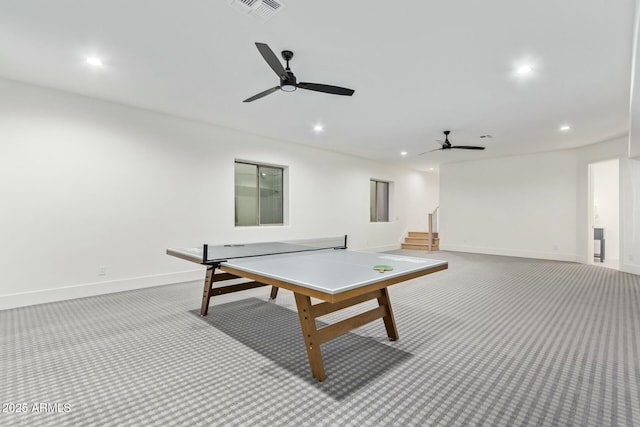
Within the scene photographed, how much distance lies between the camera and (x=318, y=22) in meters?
2.40

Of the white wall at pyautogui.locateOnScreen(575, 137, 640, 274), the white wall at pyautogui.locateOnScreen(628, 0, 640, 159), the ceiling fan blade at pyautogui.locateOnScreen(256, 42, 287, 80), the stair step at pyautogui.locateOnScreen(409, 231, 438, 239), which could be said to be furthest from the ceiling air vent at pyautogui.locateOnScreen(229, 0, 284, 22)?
the stair step at pyautogui.locateOnScreen(409, 231, 438, 239)

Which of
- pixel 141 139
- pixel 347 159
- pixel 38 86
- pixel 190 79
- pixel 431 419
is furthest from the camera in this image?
pixel 347 159

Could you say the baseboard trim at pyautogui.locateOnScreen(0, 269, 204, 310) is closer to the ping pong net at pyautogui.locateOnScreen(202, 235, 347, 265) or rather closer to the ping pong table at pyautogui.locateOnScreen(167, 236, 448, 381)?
the ping pong net at pyautogui.locateOnScreen(202, 235, 347, 265)

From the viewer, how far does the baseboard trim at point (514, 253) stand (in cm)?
724

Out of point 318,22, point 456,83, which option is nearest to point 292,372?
point 318,22

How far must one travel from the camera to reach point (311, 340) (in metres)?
2.07

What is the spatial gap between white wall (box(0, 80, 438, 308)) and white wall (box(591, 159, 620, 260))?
8204mm

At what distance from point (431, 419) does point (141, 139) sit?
16.4 ft

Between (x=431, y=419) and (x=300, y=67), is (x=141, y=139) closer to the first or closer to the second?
(x=300, y=67)

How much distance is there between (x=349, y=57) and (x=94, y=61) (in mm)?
2667

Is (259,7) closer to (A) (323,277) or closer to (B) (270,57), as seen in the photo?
(B) (270,57)

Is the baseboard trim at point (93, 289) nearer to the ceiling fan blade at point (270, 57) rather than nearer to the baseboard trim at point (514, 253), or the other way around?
the ceiling fan blade at point (270, 57)

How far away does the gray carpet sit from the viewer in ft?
5.52

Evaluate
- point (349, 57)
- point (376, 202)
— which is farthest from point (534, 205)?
Answer: point (349, 57)
